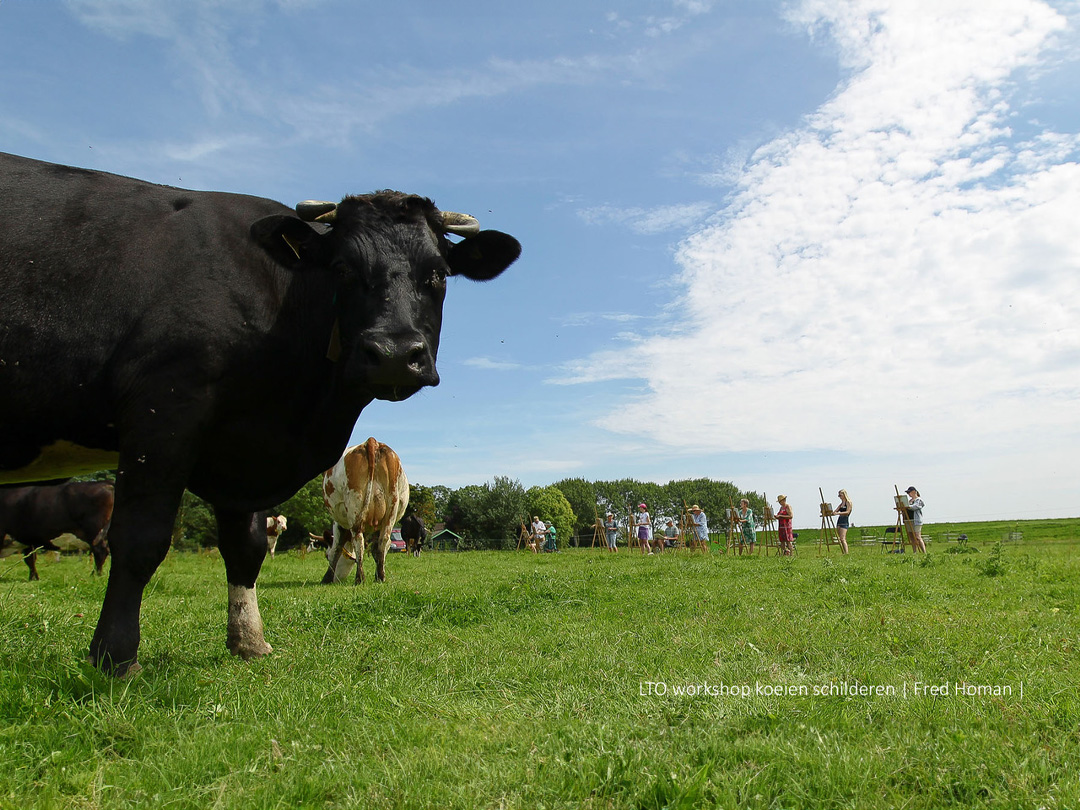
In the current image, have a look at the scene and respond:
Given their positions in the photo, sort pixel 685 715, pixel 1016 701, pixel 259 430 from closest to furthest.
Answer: pixel 685 715 < pixel 1016 701 < pixel 259 430

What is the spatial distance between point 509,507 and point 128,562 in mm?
74124

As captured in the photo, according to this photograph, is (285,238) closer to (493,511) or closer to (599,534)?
(599,534)

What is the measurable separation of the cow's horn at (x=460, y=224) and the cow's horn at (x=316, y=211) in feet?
2.44

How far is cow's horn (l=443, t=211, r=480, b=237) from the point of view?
5.11m

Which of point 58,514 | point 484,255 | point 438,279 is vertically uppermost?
point 484,255

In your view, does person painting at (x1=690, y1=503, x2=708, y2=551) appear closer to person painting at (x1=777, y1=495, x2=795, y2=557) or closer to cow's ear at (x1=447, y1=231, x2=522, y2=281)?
person painting at (x1=777, y1=495, x2=795, y2=557)

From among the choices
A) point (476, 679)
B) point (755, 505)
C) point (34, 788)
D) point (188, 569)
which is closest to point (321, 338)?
point (476, 679)

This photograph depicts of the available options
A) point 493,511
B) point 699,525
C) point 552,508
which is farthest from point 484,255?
point 552,508

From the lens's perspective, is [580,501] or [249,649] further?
[580,501]

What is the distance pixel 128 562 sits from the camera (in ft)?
13.0

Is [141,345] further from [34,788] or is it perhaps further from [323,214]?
[34,788]

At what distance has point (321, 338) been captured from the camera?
471 cm

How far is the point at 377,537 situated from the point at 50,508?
7.71 meters

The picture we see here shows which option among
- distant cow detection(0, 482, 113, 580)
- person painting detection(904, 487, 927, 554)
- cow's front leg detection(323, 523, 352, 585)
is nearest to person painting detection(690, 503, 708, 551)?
person painting detection(904, 487, 927, 554)
